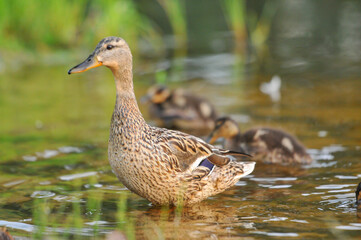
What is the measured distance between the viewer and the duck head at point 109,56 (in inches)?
164

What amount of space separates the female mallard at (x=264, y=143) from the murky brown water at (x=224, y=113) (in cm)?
12

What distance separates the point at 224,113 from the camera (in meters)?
6.92

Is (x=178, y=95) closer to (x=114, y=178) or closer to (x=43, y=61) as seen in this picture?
(x=114, y=178)

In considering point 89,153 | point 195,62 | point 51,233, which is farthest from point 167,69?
point 51,233

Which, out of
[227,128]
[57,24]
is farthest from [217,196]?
[57,24]

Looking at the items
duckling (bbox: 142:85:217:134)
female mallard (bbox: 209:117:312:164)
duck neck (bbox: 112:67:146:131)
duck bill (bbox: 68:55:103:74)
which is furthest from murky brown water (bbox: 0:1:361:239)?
duck bill (bbox: 68:55:103:74)

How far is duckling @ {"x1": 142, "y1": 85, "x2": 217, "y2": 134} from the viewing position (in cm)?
672

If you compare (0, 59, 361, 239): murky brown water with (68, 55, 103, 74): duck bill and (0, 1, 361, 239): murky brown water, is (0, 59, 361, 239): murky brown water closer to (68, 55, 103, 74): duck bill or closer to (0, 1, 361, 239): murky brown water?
(0, 1, 361, 239): murky brown water

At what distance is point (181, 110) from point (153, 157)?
2.91 m

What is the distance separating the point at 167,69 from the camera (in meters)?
9.20

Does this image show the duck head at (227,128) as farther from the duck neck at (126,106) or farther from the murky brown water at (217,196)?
the duck neck at (126,106)

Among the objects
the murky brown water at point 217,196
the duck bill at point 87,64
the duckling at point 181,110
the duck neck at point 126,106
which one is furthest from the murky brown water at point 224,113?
the duck bill at point 87,64

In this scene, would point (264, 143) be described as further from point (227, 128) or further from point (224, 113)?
point (224, 113)

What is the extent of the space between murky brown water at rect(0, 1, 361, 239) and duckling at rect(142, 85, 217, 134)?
0.83ft
